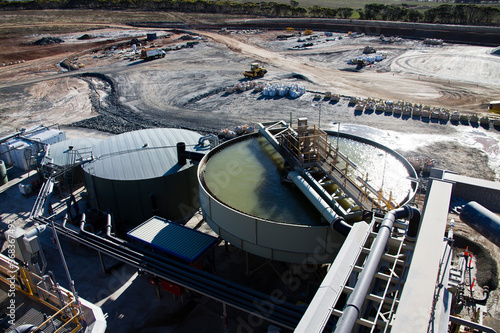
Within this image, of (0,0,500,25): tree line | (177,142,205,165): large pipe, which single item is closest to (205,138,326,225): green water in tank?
(177,142,205,165): large pipe

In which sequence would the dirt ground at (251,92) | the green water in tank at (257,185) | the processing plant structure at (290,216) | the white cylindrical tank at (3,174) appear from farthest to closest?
1. the dirt ground at (251,92)
2. the white cylindrical tank at (3,174)
3. the green water in tank at (257,185)
4. the processing plant structure at (290,216)

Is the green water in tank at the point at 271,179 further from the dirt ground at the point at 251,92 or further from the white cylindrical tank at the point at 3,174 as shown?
the white cylindrical tank at the point at 3,174

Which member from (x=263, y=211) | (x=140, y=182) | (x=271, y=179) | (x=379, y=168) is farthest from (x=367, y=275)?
(x=140, y=182)

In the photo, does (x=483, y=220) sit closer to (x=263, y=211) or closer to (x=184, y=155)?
(x=263, y=211)

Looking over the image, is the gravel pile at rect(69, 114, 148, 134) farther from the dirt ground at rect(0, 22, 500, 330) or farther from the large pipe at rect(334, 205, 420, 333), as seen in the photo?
the large pipe at rect(334, 205, 420, 333)

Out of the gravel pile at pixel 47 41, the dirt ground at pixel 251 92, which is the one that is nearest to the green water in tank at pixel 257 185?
the dirt ground at pixel 251 92

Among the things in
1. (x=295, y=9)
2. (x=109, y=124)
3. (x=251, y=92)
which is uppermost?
(x=295, y=9)

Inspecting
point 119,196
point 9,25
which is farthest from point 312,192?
point 9,25
